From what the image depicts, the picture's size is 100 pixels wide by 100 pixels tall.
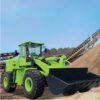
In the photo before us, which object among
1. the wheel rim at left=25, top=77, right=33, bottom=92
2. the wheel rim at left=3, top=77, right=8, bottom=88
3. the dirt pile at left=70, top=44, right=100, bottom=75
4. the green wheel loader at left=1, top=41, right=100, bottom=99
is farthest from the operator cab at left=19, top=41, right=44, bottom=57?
the dirt pile at left=70, top=44, right=100, bottom=75

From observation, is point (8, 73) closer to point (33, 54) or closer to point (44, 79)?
point (33, 54)

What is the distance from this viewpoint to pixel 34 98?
1258cm

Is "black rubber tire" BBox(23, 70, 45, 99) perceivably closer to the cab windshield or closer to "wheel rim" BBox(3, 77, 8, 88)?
the cab windshield

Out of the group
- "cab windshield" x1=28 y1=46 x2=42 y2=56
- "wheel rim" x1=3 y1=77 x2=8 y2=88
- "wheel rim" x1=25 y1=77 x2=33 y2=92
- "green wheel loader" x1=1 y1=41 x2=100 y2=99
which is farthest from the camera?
"wheel rim" x1=3 y1=77 x2=8 y2=88

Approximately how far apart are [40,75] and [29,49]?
2.79 metres

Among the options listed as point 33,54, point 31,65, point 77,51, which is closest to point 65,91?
point 31,65

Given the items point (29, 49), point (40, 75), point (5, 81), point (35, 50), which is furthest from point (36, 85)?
point (5, 81)

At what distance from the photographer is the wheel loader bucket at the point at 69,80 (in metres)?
11.8

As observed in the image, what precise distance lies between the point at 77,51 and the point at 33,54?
15601mm

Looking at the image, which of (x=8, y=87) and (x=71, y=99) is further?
(x=8, y=87)

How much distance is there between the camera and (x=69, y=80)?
1323 centimetres

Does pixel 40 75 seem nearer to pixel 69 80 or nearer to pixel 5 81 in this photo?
pixel 69 80

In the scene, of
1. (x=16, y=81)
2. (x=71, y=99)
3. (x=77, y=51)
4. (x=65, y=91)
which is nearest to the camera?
(x=71, y=99)

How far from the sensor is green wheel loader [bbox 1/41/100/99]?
12.1 m
